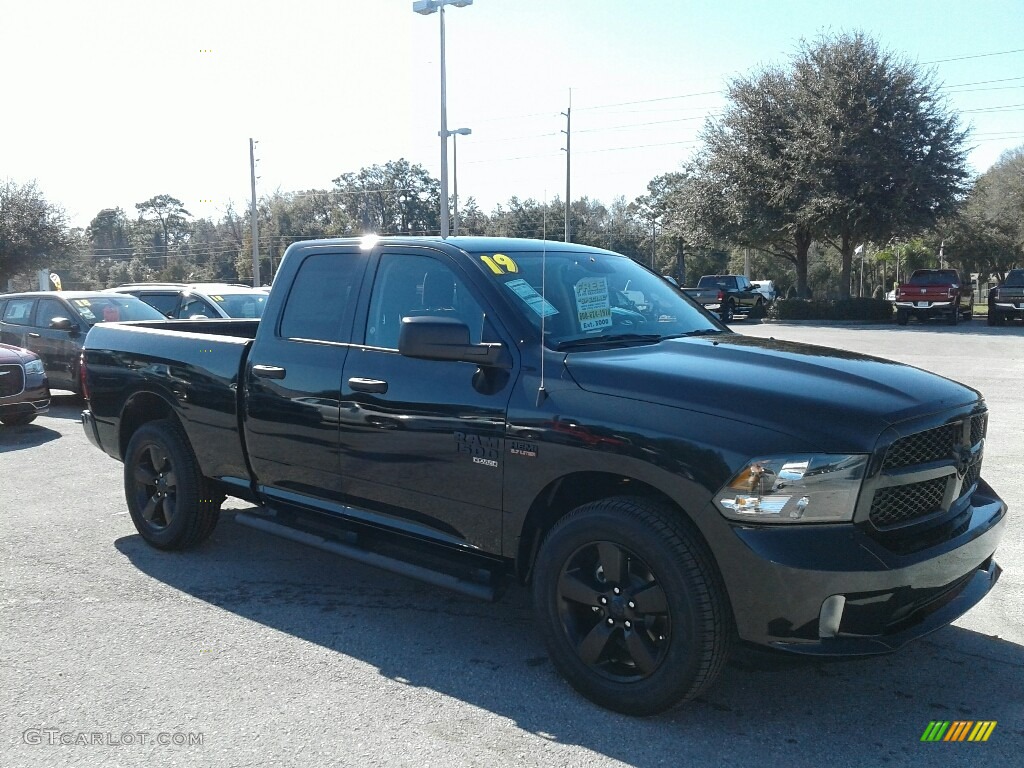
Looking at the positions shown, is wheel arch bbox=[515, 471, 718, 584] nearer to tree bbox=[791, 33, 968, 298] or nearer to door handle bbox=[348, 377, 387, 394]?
door handle bbox=[348, 377, 387, 394]

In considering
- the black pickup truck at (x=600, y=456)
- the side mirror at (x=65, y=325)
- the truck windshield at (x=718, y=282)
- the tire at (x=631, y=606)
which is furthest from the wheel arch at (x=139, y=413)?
the truck windshield at (x=718, y=282)

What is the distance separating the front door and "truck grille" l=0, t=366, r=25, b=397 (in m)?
7.52

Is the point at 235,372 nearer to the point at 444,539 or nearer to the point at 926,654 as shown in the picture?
the point at 444,539

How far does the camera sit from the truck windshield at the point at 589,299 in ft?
13.7

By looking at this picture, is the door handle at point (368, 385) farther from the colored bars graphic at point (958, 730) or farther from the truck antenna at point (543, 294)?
the colored bars graphic at point (958, 730)

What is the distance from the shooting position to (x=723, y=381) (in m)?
3.50

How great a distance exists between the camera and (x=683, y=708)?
3.64 m

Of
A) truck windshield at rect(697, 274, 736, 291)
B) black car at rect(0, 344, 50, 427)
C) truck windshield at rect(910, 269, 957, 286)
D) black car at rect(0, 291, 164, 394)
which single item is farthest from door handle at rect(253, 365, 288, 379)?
truck windshield at rect(697, 274, 736, 291)

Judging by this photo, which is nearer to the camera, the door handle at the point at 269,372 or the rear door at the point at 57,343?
the door handle at the point at 269,372

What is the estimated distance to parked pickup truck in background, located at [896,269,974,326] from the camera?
31453 mm

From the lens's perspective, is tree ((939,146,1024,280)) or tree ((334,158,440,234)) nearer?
tree ((334,158,440,234))

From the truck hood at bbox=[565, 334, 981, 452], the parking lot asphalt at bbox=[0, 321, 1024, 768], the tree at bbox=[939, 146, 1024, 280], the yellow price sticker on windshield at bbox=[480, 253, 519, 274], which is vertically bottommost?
the parking lot asphalt at bbox=[0, 321, 1024, 768]

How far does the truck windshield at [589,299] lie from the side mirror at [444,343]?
0.96 ft

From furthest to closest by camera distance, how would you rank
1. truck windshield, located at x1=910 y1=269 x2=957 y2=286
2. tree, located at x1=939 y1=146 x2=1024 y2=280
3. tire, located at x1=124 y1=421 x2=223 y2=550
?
1. tree, located at x1=939 y1=146 x2=1024 y2=280
2. truck windshield, located at x1=910 y1=269 x2=957 y2=286
3. tire, located at x1=124 y1=421 x2=223 y2=550
